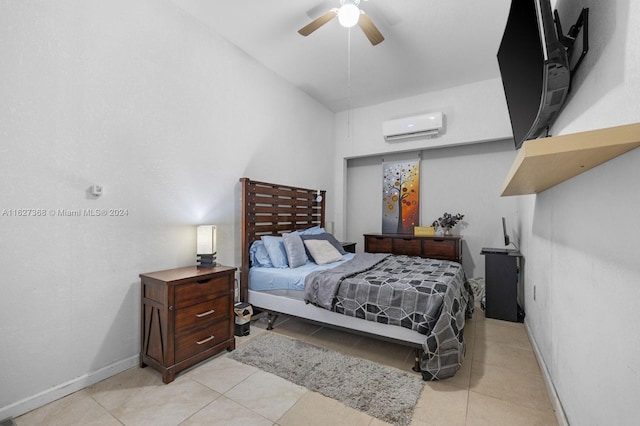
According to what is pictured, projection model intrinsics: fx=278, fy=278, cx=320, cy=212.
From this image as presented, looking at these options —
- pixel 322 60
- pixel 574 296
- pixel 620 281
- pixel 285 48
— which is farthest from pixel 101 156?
pixel 574 296

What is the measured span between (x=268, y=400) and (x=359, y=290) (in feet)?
3.41

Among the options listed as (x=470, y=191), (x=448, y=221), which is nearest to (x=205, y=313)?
(x=448, y=221)

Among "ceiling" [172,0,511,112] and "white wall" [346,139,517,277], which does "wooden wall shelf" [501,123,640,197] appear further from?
"white wall" [346,139,517,277]

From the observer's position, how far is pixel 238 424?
5.26 ft

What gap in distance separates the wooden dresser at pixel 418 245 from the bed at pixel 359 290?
3.26 ft

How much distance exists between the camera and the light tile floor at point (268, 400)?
5.37ft

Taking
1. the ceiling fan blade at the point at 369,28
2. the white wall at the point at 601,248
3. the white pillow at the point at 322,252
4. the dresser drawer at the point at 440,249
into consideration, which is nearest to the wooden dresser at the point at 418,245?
the dresser drawer at the point at 440,249

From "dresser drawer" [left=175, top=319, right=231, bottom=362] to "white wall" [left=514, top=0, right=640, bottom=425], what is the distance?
7.65 ft

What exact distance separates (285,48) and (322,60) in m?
0.50

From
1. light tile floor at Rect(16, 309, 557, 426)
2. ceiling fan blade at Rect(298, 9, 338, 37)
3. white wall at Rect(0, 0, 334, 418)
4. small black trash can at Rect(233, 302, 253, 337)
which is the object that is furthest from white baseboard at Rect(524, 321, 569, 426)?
ceiling fan blade at Rect(298, 9, 338, 37)

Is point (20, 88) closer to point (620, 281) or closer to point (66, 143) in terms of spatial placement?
point (66, 143)

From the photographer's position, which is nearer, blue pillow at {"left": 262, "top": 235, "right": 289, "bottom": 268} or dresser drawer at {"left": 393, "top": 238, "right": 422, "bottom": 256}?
blue pillow at {"left": 262, "top": 235, "right": 289, "bottom": 268}

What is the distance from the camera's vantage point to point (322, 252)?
3404 millimetres

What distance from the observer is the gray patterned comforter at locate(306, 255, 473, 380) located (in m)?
1.98
